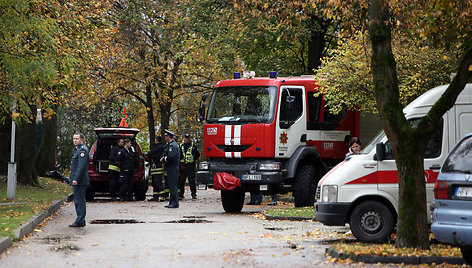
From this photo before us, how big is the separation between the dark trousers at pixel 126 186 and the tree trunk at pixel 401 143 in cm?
1308

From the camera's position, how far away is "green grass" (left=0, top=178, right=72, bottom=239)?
45.1 ft

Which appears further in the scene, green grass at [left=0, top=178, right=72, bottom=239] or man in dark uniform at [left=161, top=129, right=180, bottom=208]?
man in dark uniform at [left=161, top=129, right=180, bottom=208]

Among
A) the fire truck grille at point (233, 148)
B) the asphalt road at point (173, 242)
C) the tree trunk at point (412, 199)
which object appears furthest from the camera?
the fire truck grille at point (233, 148)

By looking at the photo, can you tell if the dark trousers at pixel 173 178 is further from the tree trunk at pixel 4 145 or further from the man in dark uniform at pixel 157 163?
the tree trunk at pixel 4 145

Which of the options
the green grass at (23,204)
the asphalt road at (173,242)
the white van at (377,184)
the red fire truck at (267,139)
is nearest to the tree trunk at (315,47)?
the red fire truck at (267,139)

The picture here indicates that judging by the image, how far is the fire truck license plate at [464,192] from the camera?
9.43 m

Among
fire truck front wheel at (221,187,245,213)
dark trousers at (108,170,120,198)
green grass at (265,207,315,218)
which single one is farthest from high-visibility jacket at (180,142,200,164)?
green grass at (265,207,315,218)

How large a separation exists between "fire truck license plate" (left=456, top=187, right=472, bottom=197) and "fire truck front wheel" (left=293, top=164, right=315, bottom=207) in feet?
31.5

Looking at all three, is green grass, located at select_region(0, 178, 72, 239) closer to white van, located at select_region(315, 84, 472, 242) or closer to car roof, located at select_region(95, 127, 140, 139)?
car roof, located at select_region(95, 127, 140, 139)

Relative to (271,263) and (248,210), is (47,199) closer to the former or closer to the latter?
(248,210)

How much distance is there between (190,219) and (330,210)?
4966 mm

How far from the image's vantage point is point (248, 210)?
20312 millimetres

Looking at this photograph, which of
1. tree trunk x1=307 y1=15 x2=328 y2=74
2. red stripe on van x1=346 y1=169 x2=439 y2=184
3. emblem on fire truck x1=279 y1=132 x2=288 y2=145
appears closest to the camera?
red stripe on van x1=346 y1=169 x2=439 y2=184

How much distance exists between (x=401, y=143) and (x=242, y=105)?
8470 millimetres
